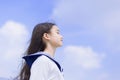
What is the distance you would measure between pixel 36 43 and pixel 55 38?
0.27 m

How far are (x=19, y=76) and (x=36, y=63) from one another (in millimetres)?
542

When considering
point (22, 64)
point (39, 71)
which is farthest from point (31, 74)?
point (22, 64)

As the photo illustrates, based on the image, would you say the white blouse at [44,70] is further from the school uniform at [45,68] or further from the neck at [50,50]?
the neck at [50,50]

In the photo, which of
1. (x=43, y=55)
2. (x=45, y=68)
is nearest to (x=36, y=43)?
(x=43, y=55)

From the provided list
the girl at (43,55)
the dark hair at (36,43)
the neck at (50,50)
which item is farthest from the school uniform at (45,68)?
the dark hair at (36,43)

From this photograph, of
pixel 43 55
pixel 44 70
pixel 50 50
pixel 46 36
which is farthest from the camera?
pixel 46 36

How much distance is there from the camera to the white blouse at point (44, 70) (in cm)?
609

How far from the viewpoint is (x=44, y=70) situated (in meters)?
6.11

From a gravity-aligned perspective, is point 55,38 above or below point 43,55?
above

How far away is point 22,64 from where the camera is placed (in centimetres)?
666

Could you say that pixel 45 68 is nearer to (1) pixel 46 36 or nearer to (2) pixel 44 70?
(2) pixel 44 70

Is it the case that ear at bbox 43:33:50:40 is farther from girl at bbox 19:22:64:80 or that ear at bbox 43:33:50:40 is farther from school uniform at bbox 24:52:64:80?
school uniform at bbox 24:52:64:80

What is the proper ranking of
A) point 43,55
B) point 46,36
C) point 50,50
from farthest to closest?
point 46,36 < point 50,50 < point 43,55

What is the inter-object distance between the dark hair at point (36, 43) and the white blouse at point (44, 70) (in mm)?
332
